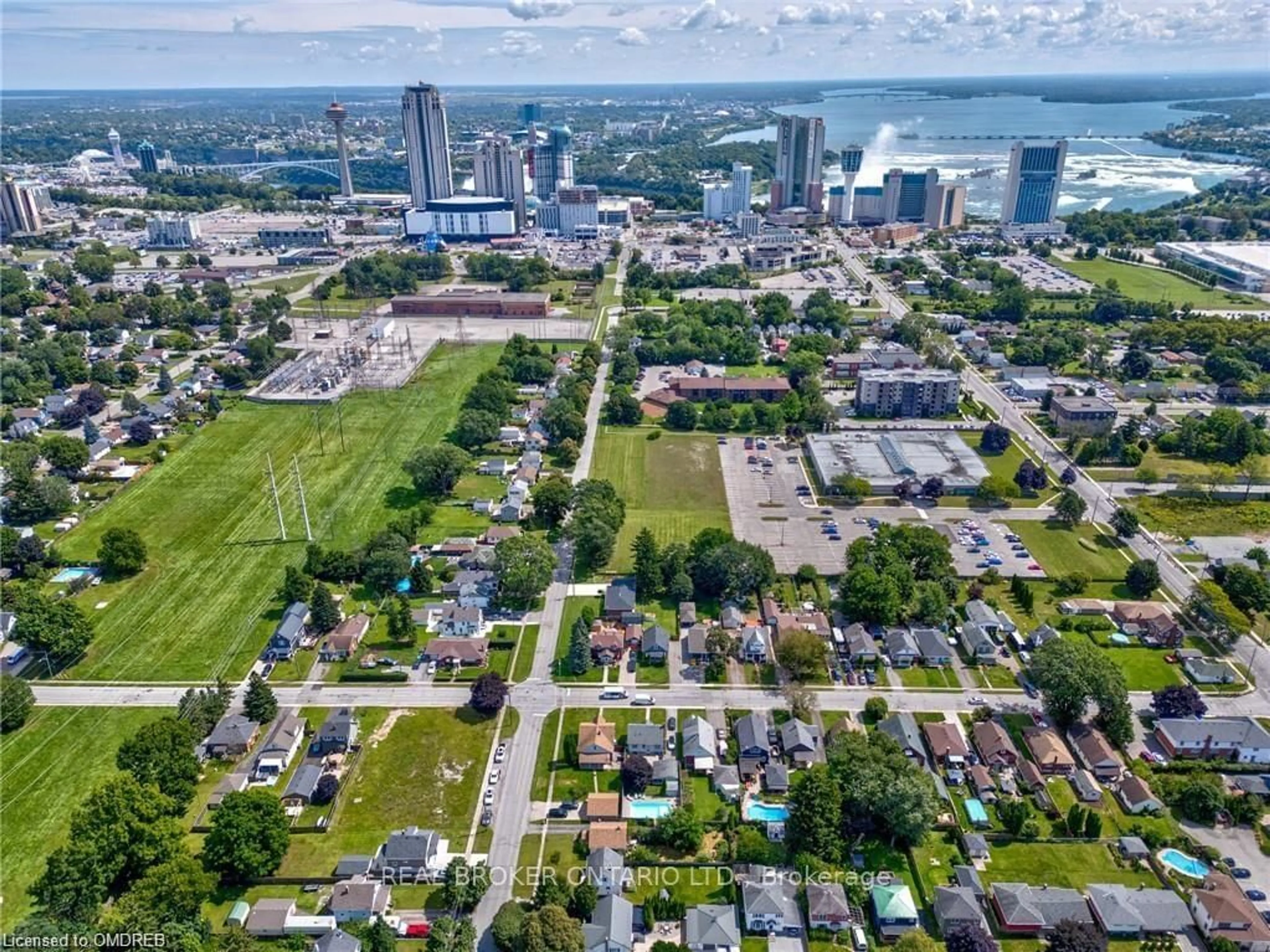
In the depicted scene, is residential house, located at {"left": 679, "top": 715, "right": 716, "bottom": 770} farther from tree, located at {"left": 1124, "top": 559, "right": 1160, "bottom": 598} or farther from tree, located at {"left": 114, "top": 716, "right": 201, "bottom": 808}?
tree, located at {"left": 1124, "top": 559, "right": 1160, "bottom": 598}

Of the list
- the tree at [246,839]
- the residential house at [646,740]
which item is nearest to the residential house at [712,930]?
the residential house at [646,740]

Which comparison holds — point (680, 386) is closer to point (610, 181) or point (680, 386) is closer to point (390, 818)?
point (390, 818)

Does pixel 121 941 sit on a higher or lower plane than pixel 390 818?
higher

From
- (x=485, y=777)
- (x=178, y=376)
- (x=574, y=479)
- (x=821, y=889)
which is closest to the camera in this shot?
(x=821, y=889)

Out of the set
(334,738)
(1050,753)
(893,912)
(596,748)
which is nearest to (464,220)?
(334,738)

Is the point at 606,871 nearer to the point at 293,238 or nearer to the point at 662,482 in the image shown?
the point at 662,482

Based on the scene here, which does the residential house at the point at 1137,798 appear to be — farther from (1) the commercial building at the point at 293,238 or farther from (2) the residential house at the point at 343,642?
(1) the commercial building at the point at 293,238

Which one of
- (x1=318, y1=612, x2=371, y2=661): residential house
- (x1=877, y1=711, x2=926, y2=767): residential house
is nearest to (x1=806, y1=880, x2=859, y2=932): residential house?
(x1=877, y1=711, x2=926, y2=767): residential house

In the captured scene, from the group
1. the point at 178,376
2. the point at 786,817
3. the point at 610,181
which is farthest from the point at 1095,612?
the point at 610,181
